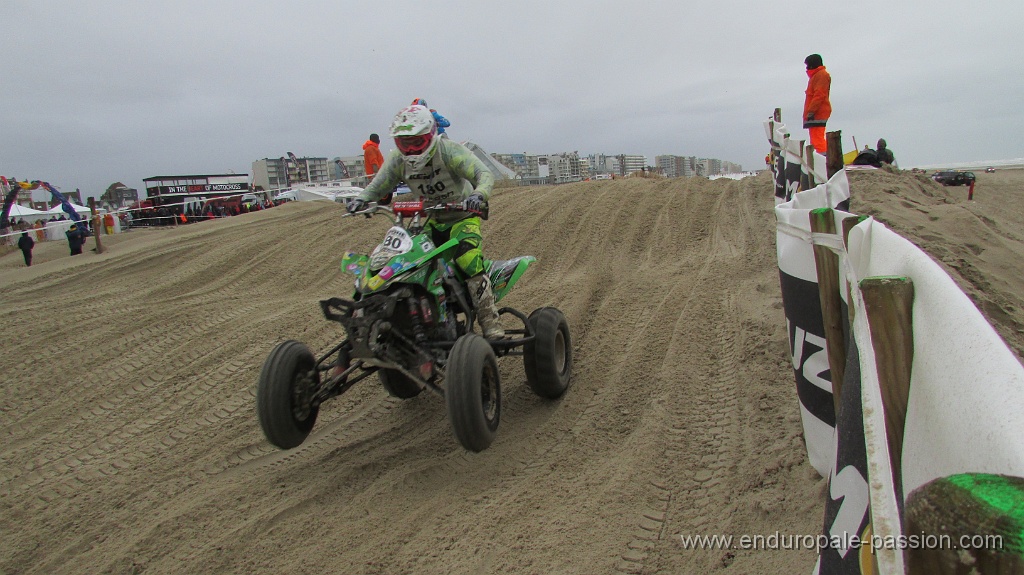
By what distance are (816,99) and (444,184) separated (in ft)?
20.6

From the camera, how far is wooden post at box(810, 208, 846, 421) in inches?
74.1

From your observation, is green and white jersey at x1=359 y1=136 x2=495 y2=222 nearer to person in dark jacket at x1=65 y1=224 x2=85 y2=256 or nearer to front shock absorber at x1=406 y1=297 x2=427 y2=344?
front shock absorber at x1=406 y1=297 x2=427 y2=344

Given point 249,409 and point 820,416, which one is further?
point 249,409

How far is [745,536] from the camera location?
8.10ft

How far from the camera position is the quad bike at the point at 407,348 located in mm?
3205

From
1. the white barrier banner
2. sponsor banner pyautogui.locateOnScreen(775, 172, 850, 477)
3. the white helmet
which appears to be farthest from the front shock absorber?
the white barrier banner

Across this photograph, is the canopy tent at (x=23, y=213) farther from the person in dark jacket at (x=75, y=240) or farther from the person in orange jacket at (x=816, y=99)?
the person in orange jacket at (x=816, y=99)

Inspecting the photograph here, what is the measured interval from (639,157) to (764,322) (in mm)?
31127

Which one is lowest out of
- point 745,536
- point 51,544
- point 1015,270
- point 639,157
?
point 51,544

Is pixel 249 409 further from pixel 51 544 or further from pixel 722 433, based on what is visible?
pixel 722 433

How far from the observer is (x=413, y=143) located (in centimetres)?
421

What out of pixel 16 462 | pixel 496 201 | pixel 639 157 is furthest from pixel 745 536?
pixel 639 157

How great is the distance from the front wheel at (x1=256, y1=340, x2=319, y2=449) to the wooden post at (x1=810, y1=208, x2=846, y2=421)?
275 cm

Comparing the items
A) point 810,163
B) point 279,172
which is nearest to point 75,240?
point 810,163
